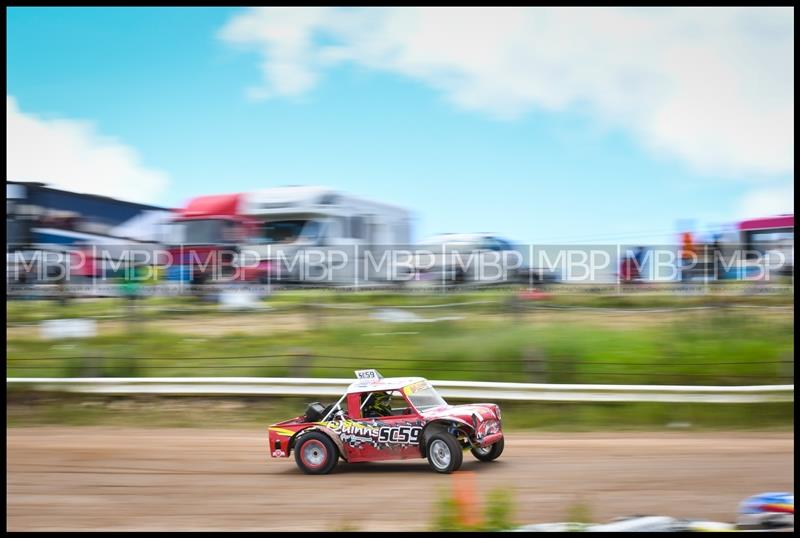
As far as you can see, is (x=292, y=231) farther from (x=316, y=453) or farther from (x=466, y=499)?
(x=466, y=499)

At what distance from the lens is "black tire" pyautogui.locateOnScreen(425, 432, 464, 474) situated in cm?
852

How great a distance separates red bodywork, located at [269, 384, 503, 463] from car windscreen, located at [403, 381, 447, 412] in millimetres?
88

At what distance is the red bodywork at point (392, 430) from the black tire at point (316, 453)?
69 millimetres

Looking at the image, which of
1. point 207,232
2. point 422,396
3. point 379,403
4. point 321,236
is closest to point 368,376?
point 379,403

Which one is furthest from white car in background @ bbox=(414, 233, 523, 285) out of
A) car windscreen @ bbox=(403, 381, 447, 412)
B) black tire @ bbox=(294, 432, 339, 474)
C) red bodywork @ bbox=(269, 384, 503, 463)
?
black tire @ bbox=(294, 432, 339, 474)

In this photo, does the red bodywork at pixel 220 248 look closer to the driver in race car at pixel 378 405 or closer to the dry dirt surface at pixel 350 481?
the dry dirt surface at pixel 350 481

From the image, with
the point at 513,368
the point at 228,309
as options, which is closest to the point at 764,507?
the point at 513,368

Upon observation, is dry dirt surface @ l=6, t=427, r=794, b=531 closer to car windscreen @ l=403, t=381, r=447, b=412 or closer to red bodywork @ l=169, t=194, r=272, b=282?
car windscreen @ l=403, t=381, r=447, b=412

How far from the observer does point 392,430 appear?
28.8 feet

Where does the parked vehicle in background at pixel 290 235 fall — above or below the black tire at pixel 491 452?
above

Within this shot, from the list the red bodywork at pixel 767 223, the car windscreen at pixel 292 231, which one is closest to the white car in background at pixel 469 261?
the car windscreen at pixel 292 231

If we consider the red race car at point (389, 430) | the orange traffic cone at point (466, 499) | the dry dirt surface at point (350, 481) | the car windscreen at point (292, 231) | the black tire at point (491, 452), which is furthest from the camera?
the car windscreen at point (292, 231)

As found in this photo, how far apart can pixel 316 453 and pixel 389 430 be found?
877mm

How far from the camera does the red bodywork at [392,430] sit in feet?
28.3
